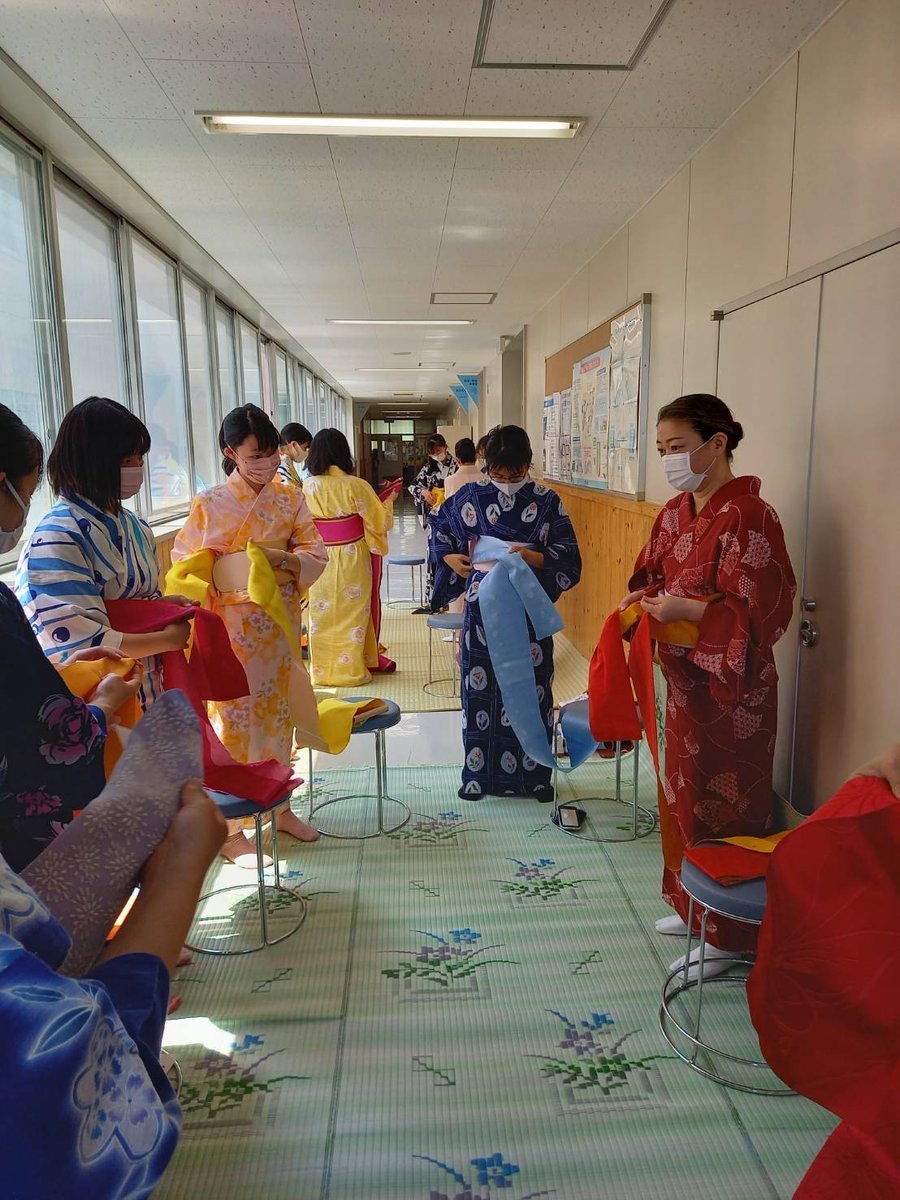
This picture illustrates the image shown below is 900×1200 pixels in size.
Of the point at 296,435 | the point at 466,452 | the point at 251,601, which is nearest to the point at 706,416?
the point at 251,601

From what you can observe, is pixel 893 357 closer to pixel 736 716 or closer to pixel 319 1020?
pixel 736 716

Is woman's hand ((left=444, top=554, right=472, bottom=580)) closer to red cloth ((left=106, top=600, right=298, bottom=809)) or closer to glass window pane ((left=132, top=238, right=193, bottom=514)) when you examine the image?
red cloth ((left=106, top=600, right=298, bottom=809))

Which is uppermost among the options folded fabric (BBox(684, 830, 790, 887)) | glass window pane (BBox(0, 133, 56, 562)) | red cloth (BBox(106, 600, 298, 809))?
glass window pane (BBox(0, 133, 56, 562))

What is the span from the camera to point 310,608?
5.53m

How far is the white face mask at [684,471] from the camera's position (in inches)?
92.7

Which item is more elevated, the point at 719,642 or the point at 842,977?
the point at 719,642

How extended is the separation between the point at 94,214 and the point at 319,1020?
4008 millimetres

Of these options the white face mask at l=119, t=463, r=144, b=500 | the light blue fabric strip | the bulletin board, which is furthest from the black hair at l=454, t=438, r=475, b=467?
the white face mask at l=119, t=463, r=144, b=500

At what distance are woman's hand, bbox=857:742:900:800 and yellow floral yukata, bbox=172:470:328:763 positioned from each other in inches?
84.5

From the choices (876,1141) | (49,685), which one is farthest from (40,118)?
(876,1141)

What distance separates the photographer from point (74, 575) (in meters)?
1.95

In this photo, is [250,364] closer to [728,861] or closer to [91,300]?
[91,300]

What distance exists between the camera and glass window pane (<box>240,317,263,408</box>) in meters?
8.11

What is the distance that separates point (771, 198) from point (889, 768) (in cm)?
225
